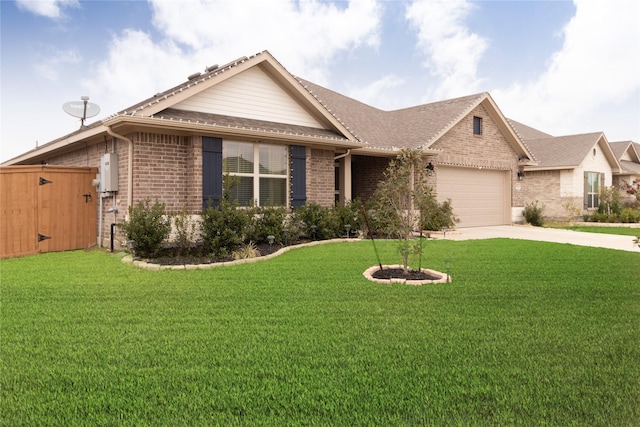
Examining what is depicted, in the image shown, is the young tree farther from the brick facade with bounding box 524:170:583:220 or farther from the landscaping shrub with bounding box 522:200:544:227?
the brick facade with bounding box 524:170:583:220

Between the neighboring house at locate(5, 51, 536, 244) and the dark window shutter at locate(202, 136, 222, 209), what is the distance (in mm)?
25

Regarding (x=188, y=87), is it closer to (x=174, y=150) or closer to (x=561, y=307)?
(x=174, y=150)

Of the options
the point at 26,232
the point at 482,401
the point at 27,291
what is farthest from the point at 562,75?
the point at 26,232

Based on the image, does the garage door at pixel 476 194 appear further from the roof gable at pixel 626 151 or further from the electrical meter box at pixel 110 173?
the roof gable at pixel 626 151

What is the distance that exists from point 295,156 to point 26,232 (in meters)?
7.05

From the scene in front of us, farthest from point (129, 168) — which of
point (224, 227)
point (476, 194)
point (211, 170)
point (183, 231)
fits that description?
point (476, 194)

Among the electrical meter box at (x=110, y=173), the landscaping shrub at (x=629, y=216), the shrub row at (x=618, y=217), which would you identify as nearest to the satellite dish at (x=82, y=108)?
the electrical meter box at (x=110, y=173)

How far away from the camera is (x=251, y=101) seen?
1253cm

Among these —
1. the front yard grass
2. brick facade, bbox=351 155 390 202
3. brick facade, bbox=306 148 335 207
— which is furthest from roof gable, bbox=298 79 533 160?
the front yard grass

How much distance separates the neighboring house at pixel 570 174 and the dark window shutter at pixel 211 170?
62.0ft

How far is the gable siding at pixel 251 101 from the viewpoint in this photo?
1179 centimetres

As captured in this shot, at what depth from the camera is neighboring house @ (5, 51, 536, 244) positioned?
1063cm

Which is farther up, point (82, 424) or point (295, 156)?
point (295, 156)

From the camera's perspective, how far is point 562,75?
39.6ft
